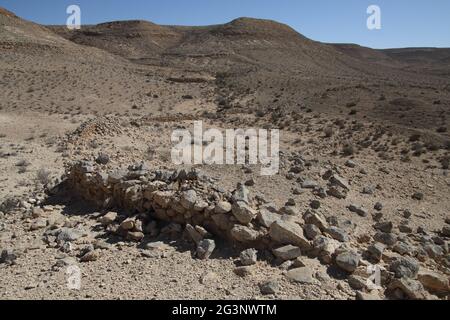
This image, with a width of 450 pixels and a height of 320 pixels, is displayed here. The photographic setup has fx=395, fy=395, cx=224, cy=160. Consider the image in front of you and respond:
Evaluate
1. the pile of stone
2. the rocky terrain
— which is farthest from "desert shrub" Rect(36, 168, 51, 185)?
the pile of stone

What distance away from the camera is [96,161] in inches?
334

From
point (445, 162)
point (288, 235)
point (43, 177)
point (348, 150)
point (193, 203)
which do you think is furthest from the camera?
point (348, 150)

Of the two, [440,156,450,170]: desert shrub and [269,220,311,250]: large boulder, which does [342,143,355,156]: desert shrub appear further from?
[269,220,311,250]: large boulder

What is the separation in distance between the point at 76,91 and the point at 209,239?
20.9m

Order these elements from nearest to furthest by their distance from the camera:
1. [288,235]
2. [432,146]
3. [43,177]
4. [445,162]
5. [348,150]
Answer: [288,235] < [43,177] < [445,162] < [348,150] < [432,146]

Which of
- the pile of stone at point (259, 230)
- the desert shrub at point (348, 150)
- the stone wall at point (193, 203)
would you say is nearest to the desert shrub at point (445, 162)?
the desert shrub at point (348, 150)

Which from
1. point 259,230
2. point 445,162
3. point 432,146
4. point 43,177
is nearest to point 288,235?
point 259,230

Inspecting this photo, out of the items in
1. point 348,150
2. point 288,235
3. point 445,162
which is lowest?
point 288,235

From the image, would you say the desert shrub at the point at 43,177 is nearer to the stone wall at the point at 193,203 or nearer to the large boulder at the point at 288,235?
the stone wall at the point at 193,203

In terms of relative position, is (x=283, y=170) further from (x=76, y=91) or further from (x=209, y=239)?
(x=76, y=91)

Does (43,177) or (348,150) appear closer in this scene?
(43,177)

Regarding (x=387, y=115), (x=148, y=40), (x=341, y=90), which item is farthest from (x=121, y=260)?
(x=148, y=40)

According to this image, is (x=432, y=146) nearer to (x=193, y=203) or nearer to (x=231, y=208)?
(x=231, y=208)

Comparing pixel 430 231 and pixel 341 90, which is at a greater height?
pixel 341 90
